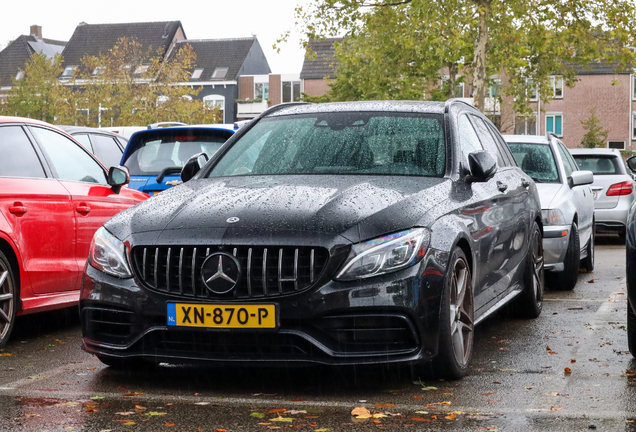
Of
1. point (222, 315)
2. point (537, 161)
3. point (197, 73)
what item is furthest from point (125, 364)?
point (197, 73)

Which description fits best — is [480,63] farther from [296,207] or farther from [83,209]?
[296,207]

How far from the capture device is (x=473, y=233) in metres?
5.95

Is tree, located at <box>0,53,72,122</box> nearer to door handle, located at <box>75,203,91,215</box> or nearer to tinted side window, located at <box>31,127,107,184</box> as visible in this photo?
tinted side window, located at <box>31,127,107,184</box>

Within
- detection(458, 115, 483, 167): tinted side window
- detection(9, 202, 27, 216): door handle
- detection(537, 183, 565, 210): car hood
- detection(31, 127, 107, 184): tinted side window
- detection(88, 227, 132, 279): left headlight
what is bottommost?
detection(537, 183, 565, 210): car hood

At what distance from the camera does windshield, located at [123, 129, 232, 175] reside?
431 inches

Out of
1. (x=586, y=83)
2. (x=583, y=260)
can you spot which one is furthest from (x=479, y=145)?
(x=586, y=83)

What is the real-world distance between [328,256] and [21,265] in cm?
288

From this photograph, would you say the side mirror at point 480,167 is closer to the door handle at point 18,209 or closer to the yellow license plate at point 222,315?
the yellow license plate at point 222,315

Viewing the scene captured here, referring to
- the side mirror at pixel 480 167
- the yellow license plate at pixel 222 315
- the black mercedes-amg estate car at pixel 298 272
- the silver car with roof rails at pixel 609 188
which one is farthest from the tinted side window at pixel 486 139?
the silver car with roof rails at pixel 609 188

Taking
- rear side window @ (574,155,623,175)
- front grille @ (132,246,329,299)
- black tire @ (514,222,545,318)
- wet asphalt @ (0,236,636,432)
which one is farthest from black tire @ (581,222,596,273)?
front grille @ (132,246,329,299)

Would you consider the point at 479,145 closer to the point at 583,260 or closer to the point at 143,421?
the point at 143,421

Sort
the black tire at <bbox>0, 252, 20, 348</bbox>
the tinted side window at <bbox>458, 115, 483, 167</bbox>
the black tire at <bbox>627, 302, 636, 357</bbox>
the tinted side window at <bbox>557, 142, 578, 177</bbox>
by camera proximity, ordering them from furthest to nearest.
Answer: the tinted side window at <bbox>557, 142, 578, 177</bbox> → the black tire at <bbox>0, 252, 20, 348</bbox> → the tinted side window at <bbox>458, 115, 483, 167</bbox> → the black tire at <bbox>627, 302, 636, 357</bbox>

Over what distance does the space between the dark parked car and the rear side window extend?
7798mm

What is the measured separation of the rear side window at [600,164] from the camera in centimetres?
1723
